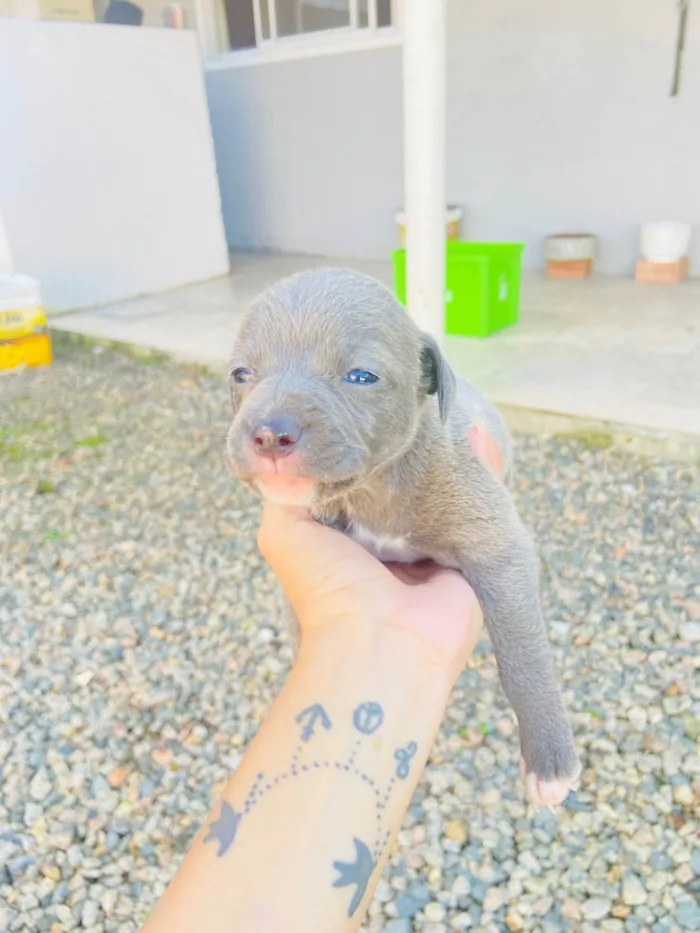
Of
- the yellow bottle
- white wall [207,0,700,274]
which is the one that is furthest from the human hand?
white wall [207,0,700,274]

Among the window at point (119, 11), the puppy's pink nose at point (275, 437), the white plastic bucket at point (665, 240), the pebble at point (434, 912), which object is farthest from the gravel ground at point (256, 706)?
the window at point (119, 11)

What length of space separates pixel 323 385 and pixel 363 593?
517 millimetres

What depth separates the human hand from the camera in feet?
5.86

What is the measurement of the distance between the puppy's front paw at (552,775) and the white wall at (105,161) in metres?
7.20

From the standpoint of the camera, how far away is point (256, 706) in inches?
108

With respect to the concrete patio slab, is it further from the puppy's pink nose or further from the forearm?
the puppy's pink nose

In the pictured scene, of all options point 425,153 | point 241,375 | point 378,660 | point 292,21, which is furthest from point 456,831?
point 292,21

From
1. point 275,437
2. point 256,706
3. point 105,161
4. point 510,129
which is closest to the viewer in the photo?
point 275,437

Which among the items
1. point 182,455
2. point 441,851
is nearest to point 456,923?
point 441,851

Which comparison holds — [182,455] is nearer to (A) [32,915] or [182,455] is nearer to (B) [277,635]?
(B) [277,635]

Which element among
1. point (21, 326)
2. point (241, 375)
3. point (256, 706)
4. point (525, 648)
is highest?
point (241, 375)

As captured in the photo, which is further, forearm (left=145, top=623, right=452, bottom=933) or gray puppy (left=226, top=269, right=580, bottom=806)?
gray puppy (left=226, top=269, right=580, bottom=806)

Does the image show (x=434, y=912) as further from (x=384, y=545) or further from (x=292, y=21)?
(x=292, y=21)

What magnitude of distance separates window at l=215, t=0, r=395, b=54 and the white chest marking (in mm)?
7948
